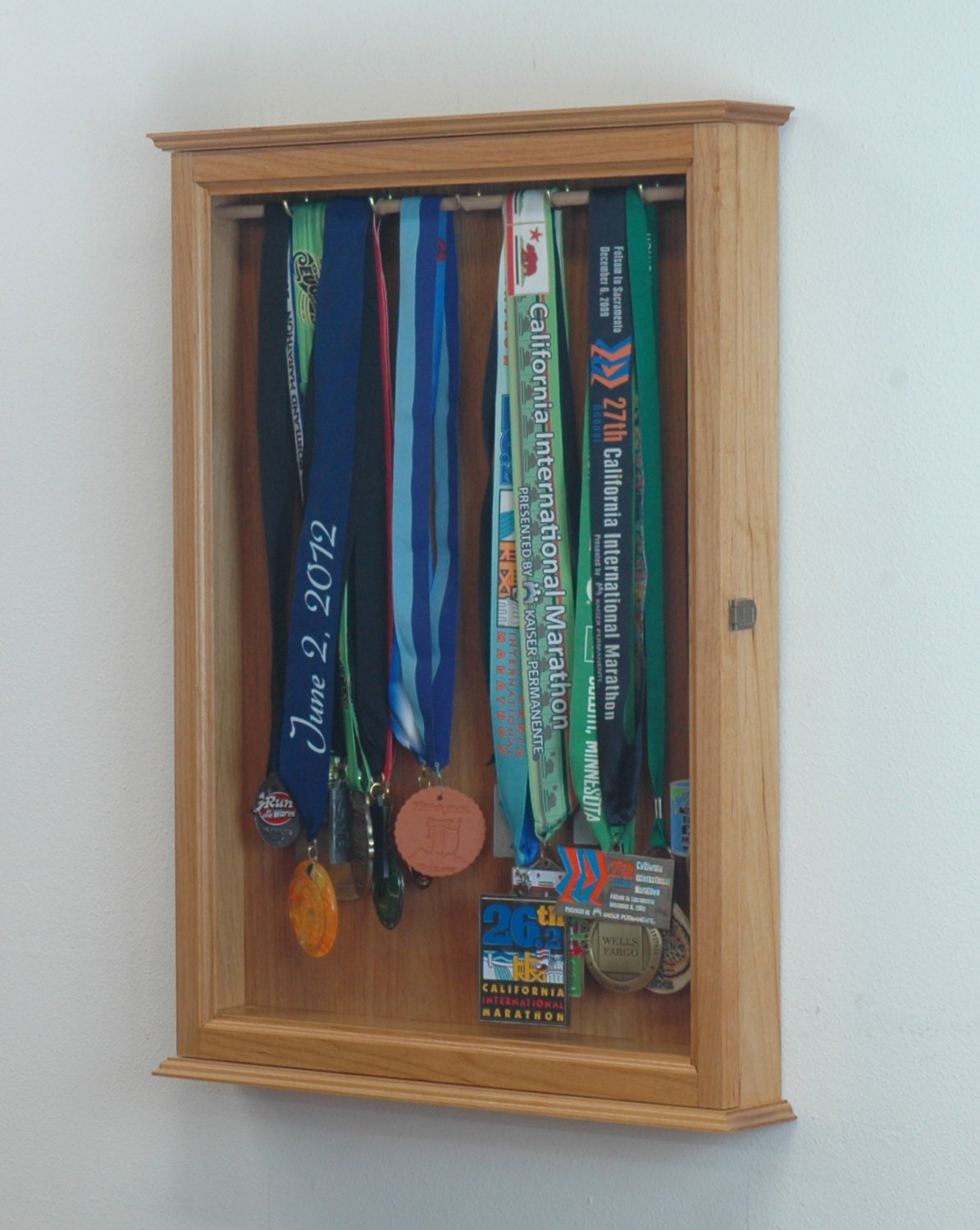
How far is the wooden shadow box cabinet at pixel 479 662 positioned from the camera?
1.19 m

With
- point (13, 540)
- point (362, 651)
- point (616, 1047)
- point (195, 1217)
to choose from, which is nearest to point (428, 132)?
point (362, 651)

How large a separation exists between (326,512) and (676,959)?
57cm

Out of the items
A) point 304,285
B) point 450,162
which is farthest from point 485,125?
point 304,285

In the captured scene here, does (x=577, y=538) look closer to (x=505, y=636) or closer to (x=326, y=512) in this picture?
(x=505, y=636)

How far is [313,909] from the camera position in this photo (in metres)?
1.33

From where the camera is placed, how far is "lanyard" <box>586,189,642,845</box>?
124 centimetres

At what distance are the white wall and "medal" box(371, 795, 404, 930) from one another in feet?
0.72

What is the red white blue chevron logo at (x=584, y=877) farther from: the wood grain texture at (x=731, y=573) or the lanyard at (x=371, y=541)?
the lanyard at (x=371, y=541)

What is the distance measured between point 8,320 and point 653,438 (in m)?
0.75

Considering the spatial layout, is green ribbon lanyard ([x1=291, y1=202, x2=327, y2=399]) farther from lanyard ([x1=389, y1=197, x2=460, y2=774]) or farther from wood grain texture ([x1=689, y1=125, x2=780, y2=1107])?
wood grain texture ([x1=689, y1=125, x2=780, y2=1107])

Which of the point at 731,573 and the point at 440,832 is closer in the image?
the point at 731,573

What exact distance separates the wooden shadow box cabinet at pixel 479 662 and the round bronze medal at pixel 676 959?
0.09 feet

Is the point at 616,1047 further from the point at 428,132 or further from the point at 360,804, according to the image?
the point at 428,132

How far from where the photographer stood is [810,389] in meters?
1.24
